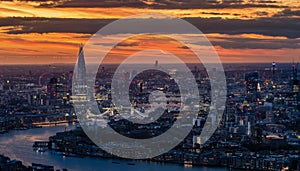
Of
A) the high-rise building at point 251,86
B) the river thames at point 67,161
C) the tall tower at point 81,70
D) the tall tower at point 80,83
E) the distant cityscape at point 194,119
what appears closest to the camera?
the river thames at point 67,161

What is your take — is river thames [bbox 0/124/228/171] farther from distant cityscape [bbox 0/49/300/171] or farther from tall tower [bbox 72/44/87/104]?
tall tower [bbox 72/44/87/104]

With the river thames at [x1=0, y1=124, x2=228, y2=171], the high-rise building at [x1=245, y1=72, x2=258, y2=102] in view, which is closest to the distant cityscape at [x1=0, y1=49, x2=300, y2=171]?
the high-rise building at [x1=245, y1=72, x2=258, y2=102]

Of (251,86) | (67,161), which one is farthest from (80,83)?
(67,161)

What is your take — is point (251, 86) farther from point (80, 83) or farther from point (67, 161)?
point (67, 161)

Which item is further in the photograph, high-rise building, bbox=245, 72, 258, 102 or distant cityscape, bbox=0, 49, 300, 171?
high-rise building, bbox=245, 72, 258, 102

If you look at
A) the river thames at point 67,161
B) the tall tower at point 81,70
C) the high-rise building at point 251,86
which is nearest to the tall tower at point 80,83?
the tall tower at point 81,70

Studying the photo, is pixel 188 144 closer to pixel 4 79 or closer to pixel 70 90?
pixel 70 90

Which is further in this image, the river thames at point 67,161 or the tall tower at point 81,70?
the tall tower at point 81,70

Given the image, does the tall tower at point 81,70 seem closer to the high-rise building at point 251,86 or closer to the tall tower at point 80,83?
the tall tower at point 80,83
